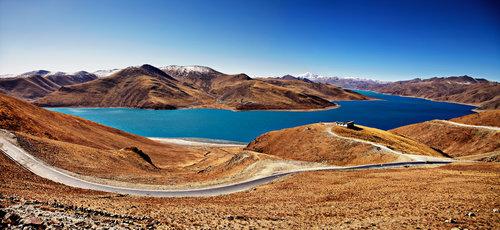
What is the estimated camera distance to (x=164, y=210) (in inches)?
905

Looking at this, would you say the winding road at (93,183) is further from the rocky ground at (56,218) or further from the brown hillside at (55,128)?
the rocky ground at (56,218)

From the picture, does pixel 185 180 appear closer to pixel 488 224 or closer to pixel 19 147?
pixel 19 147

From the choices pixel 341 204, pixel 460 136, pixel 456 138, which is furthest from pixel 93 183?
pixel 460 136

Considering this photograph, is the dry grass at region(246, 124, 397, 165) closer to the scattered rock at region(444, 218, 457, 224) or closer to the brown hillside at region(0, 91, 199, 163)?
the brown hillside at region(0, 91, 199, 163)

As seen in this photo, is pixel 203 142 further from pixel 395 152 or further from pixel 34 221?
pixel 34 221

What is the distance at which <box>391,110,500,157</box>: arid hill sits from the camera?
87.6m

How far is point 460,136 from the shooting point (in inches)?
3930

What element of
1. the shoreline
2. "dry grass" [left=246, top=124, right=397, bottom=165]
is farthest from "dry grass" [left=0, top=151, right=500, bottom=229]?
the shoreline

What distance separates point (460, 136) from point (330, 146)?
2309 inches

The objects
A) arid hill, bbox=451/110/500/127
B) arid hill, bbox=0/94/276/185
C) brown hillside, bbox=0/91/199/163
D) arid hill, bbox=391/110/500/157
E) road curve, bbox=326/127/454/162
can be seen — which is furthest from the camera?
arid hill, bbox=451/110/500/127

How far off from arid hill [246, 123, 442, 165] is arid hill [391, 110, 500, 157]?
20.7 metres

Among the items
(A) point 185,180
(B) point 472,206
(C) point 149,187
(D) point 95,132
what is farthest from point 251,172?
(D) point 95,132

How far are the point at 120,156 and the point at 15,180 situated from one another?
27774 mm

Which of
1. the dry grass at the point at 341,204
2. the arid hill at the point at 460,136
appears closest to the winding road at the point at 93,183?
the dry grass at the point at 341,204
